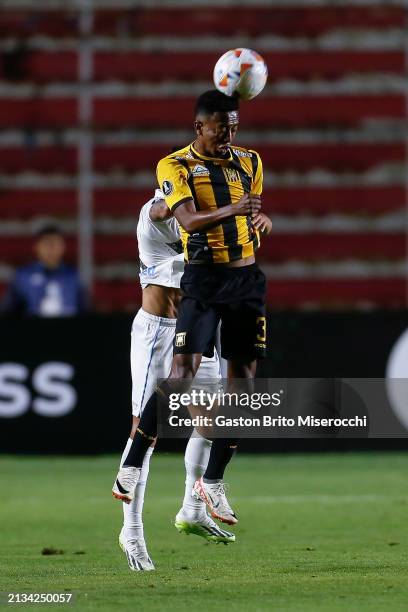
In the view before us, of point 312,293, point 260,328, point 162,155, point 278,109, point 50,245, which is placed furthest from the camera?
point 278,109

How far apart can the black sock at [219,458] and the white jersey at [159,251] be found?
2.68 ft

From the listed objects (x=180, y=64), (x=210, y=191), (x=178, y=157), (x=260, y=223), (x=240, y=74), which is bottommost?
(x=260, y=223)

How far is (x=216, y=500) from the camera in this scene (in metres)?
6.95

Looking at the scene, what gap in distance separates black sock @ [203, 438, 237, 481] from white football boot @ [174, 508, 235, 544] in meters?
0.30

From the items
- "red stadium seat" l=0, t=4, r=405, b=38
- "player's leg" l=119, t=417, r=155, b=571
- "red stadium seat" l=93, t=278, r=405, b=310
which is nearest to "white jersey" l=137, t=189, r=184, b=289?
"player's leg" l=119, t=417, r=155, b=571

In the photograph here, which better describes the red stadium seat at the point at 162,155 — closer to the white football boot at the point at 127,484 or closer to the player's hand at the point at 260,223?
the player's hand at the point at 260,223

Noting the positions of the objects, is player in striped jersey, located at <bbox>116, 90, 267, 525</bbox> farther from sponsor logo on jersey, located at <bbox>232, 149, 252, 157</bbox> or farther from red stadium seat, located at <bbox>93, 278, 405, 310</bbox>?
red stadium seat, located at <bbox>93, 278, 405, 310</bbox>

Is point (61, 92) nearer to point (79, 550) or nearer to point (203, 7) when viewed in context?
point (203, 7)

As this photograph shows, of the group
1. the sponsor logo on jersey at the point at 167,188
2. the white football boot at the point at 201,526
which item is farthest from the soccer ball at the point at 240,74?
the white football boot at the point at 201,526

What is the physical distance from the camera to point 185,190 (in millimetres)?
6609

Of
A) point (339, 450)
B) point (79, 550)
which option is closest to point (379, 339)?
point (339, 450)

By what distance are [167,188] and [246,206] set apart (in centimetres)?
42

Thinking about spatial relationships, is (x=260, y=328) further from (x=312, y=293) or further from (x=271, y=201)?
(x=271, y=201)

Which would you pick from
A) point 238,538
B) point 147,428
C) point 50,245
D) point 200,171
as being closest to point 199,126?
point 200,171
